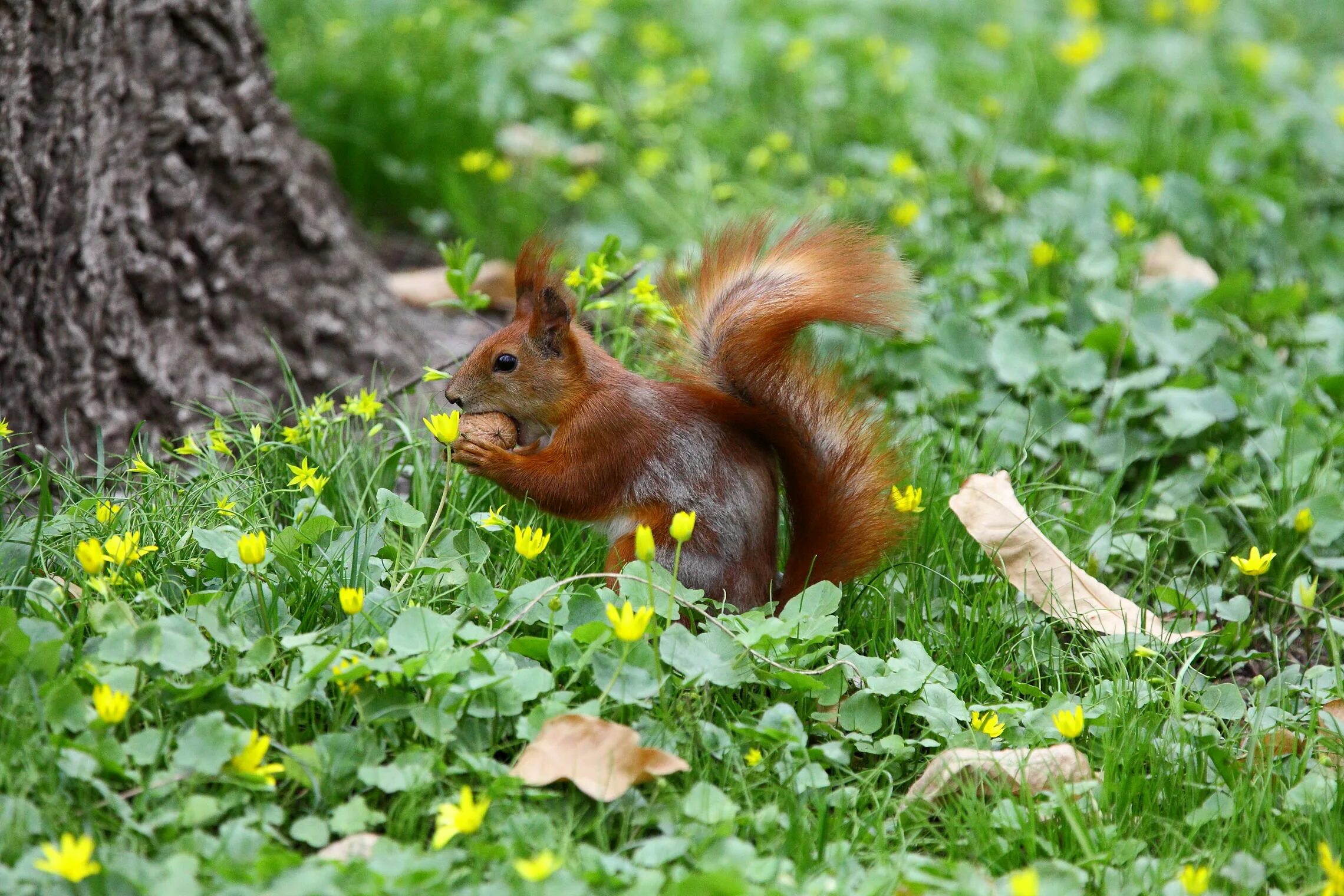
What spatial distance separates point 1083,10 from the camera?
5.42 meters

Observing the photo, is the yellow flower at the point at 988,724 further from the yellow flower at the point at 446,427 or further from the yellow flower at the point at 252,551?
the yellow flower at the point at 252,551

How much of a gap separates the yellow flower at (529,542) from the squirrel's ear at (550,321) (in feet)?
1.11

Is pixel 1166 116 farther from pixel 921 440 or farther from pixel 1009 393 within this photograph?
pixel 921 440

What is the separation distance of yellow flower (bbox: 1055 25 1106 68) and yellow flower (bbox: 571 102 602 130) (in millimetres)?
1697

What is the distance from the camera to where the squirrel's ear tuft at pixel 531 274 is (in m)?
2.14

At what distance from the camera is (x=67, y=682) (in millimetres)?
1601

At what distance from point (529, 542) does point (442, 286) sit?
172 cm

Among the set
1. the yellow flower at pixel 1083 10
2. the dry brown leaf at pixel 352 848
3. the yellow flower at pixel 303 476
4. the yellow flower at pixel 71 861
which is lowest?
the dry brown leaf at pixel 352 848

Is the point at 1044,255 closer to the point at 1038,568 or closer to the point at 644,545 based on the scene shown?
the point at 1038,568

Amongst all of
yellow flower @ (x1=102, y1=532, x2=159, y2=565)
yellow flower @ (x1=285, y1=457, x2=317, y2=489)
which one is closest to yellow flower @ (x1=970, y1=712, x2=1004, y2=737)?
yellow flower @ (x1=285, y1=457, x2=317, y2=489)

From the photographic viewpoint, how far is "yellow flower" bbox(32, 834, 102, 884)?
1.39m

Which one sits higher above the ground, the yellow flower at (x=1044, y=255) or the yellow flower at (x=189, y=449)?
the yellow flower at (x=1044, y=255)

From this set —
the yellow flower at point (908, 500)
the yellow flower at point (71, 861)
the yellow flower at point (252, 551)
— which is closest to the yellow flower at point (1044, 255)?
the yellow flower at point (908, 500)

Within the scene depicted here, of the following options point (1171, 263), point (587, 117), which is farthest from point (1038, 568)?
point (587, 117)
